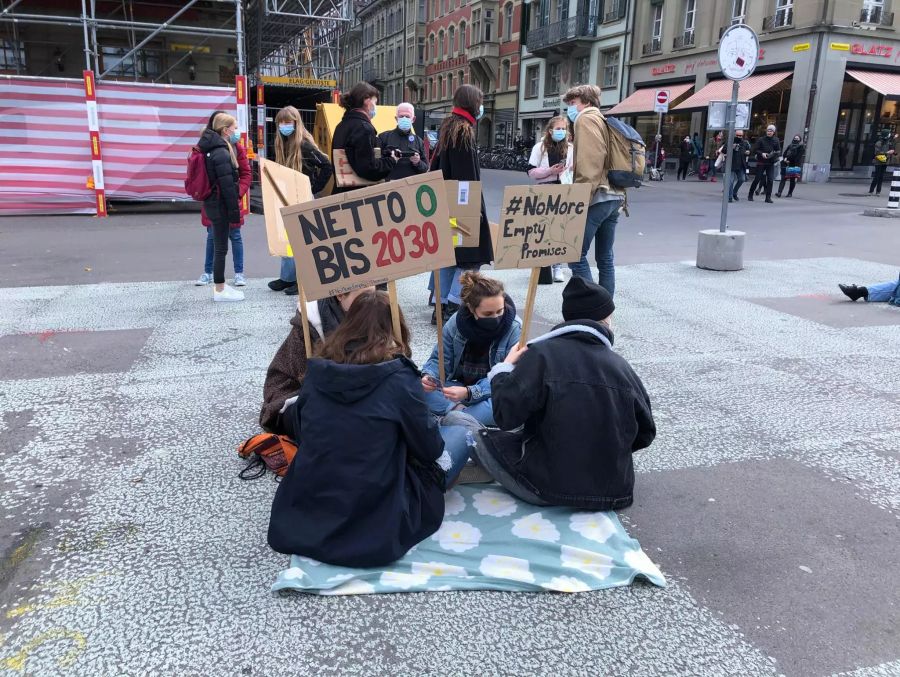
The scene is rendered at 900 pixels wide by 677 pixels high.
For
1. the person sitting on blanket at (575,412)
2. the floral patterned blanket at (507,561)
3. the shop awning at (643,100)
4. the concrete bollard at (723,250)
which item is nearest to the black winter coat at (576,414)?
the person sitting on blanket at (575,412)

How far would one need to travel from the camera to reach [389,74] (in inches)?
2516

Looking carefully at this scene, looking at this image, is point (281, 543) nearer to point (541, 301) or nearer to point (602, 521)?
Answer: point (602, 521)

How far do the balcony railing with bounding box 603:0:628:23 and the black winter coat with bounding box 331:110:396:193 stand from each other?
30683 mm

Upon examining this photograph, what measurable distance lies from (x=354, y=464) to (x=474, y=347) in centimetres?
139

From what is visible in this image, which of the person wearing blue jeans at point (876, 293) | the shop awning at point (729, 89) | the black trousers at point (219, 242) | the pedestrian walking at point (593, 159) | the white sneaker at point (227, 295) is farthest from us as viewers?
the shop awning at point (729, 89)

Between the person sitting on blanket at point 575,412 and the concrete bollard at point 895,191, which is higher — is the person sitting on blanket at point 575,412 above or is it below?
below

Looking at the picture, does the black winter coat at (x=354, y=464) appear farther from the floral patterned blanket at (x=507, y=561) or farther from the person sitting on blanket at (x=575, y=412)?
the person sitting on blanket at (x=575, y=412)

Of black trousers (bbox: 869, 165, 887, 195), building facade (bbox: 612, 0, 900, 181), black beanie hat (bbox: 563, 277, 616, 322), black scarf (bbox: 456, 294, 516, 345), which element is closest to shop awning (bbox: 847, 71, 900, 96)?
building facade (bbox: 612, 0, 900, 181)

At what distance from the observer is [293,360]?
356cm

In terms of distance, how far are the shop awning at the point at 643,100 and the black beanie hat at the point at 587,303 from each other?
29.0 metres

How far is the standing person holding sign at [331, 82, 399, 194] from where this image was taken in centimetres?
612

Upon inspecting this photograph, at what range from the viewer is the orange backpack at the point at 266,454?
135 inches

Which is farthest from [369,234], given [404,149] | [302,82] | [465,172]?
[302,82]

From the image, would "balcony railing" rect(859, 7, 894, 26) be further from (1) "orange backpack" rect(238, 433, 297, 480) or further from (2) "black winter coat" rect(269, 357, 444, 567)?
(2) "black winter coat" rect(269, 357, 444, 567)
